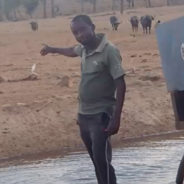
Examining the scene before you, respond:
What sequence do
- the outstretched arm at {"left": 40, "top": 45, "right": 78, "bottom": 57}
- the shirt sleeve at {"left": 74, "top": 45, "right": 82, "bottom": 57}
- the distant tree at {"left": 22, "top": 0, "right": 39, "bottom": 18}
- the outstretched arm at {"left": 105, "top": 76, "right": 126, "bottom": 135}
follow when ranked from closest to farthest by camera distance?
the outstretched arm at {"left": 105, "top": 76, "right": 126, "bottom": 135} < the shirt sleeve at {"left": 74, "top": 45, "right": 82, "bottom": 57} < the outstretched arm at {"left": 40, "top": 45, "right": 78, "bottom": 57} < the distant tree at {"left": 22, "top": 0, "right": 39, "bottom": 18}

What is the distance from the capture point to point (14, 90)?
16031 millimetres

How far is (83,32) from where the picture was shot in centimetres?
708

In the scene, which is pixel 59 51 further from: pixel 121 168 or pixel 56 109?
pixel 56 109

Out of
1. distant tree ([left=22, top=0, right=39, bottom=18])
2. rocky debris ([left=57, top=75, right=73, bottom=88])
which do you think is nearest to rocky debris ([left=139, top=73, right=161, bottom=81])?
rocky debris ([left=57, top=75, right=73, bottom=88])

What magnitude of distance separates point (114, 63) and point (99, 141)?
0.65 metres

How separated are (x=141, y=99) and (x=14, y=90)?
2.76 meters

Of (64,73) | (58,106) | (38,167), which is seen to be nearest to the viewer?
(38,167)

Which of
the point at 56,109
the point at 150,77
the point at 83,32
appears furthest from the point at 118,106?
the point at 150,77

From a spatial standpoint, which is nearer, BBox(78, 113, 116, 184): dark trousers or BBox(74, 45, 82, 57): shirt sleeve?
BBox(78, 113, 116, 184): dark trousers

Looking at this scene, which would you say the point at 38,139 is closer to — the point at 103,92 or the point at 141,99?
the point at 141,99

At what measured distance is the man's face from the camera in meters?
7.07

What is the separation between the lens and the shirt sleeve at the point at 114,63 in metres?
6.86

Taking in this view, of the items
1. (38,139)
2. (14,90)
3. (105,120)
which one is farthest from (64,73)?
(105,120)

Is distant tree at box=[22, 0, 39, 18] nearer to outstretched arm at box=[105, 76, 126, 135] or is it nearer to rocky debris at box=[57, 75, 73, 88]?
rocky debris at box=[57, 75, 73, 88]
